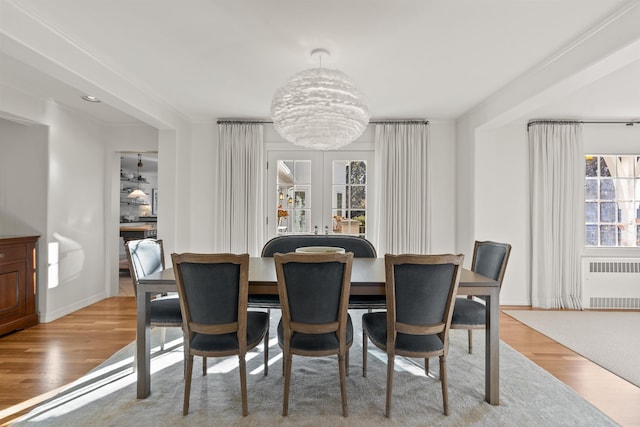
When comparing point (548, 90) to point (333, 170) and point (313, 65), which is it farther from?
point (333, 170)

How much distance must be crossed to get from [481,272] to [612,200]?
3.25m

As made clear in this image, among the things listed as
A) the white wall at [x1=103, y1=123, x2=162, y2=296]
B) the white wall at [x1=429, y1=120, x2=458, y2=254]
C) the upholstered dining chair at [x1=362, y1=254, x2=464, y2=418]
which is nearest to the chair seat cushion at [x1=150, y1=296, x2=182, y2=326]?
the upholstered dining chair at [x1=362, y1=254, x2=464, y2=418]

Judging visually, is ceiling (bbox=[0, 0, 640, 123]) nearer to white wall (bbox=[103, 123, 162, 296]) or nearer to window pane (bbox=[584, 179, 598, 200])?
white wall (bbox=[103, 123, 162, 296])

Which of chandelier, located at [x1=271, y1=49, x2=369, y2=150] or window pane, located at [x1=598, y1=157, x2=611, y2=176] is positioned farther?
window pane, located at [x1=598, y1=157, x2=611, y2=176]

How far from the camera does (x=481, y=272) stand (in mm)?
2877

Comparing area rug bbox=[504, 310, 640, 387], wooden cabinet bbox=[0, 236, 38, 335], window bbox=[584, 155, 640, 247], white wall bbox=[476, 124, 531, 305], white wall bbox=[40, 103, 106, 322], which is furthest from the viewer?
window bbox=[584, 155, 640, 247]

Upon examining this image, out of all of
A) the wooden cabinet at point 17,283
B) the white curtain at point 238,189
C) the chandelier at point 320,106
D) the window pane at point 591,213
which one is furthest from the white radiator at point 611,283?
the wooden cabinet at point 17,283

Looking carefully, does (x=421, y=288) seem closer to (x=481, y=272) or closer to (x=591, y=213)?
(x=481, y=272)

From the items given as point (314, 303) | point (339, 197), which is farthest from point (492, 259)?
point (339, 197)

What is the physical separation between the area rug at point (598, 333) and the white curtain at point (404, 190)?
1.48 m

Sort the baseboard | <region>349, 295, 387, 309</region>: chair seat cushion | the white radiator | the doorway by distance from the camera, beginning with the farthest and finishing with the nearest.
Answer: the doorway < the white radiator < the baseboard < <region>349, 295, 387, 309</region>: chair seat cushion

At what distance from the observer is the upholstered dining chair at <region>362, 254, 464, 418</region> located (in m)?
1.95

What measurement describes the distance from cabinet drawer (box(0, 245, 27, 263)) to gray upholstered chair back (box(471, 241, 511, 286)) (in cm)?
449

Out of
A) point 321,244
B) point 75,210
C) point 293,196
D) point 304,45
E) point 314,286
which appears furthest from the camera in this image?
point 293,196
